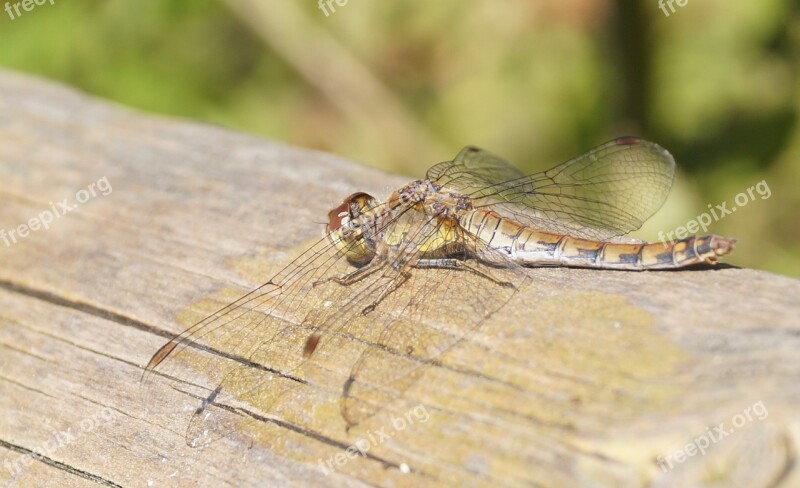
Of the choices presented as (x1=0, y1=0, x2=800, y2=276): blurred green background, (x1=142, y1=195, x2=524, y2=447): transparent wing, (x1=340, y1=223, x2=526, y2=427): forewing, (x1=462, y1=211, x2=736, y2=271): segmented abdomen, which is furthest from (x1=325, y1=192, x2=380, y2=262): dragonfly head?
(x1=0, y1=0, x2=800, y2=276): blurred green background

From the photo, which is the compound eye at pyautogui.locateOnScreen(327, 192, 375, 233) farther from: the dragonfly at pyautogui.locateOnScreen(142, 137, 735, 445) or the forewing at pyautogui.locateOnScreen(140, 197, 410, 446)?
the forewing at pyautogui.locateOnScreen(140, 197, 410, 446)

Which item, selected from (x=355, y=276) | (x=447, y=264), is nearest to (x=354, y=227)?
(x=355, y=276)

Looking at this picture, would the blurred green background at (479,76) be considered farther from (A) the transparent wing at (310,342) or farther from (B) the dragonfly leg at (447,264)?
(A) the transparent wing at (310,342)

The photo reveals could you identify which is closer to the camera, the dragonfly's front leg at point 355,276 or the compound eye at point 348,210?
the dragonfly's front leg at point 355,276

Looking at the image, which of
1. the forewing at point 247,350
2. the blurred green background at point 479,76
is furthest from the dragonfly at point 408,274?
the blurred green background at point 479,76

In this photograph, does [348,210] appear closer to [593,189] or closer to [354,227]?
[354,227]

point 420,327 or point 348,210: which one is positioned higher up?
point 348,210

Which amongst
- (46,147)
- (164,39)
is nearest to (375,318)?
(46,147)
